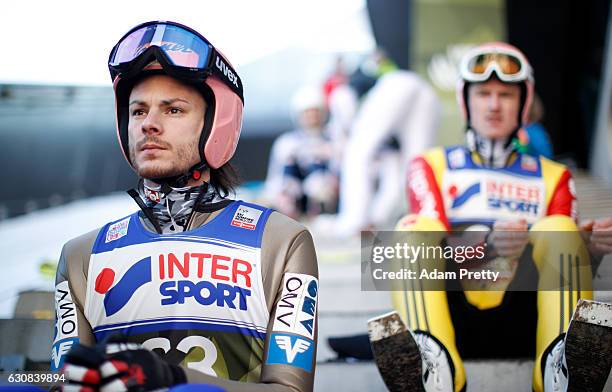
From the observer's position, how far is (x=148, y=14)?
201 inches

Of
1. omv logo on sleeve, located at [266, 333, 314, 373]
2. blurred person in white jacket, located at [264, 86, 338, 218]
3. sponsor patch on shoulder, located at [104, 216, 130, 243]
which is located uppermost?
blurred person in white jacket, located at [264, 86, 338, 218]

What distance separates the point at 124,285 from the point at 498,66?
1.99 m

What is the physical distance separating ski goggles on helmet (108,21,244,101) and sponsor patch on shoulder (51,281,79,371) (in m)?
0.68

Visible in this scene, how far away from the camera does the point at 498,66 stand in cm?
368

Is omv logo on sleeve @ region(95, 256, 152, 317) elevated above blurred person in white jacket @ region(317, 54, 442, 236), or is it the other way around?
blurred person in white jacket @ region(317, 54, 442, 236)

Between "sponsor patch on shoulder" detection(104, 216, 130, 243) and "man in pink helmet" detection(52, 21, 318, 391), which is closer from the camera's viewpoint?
"man in pink helmet" detection(52, 21, 318, 391)

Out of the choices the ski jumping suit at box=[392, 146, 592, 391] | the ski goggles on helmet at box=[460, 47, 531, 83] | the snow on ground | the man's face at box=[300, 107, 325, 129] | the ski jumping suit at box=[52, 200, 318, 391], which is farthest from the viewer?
the man's face at box=[300, 107, 325, 129]

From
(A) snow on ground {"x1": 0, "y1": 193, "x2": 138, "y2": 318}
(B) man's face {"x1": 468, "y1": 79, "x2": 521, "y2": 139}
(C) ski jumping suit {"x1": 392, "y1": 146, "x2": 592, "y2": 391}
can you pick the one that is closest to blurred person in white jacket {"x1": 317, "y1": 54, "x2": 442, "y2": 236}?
(A) snow on ground {"x1": 0, "y1": 193, "x2": 138, "y2": 318}

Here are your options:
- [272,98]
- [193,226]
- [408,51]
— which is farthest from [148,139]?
[408,51]

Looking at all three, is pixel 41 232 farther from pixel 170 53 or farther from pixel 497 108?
pixel 170 53

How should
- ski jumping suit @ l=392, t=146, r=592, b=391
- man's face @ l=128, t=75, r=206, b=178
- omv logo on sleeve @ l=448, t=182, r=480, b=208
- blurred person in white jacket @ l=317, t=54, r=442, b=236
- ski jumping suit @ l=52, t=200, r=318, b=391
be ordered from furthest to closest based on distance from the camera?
1. blurred person in white jacket @ l=317, t=54, r=442, b=236
2. omv logo on sleeve @ l=448, t=182, r=480, b=208
3. ski jumping suit @ l=392, t=146, r=592, b=391
4. man's face @ l=128, t=75, r=206, b=178
5. ski jumping suit @ l=52, t=200, r=318, b=391

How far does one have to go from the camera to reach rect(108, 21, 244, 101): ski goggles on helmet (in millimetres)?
2496

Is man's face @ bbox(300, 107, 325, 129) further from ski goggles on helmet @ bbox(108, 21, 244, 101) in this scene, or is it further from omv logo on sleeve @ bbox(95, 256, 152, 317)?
omv logo on sleeve @ bbox(95, 256, 152, 317)

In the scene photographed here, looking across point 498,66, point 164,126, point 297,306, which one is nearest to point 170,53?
point 164,126
